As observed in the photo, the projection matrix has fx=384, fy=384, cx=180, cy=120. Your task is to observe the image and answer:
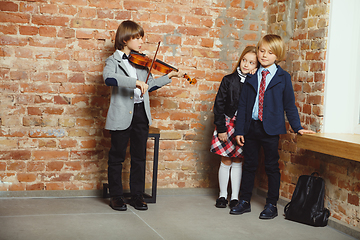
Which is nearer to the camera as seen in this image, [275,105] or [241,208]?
[275,105]

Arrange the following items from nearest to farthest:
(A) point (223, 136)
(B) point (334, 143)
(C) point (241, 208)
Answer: (B) point (334, 143) < (C) point (241, 208) < (A) point (223, 136)

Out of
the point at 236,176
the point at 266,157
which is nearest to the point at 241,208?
the point at 236,176

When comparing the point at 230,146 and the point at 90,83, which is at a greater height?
the point at 90,83

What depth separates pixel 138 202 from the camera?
280 cm

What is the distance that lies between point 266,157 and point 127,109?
1.05m

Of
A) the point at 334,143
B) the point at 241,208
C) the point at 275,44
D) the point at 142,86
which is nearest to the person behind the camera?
the point at 334,143

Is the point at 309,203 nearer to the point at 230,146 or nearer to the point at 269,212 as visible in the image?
the point at 269,212

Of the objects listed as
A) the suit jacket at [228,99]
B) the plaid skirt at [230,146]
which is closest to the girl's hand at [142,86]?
the suit jacket at [228,99]

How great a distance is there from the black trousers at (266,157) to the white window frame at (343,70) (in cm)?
40

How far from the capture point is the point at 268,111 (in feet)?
8.77

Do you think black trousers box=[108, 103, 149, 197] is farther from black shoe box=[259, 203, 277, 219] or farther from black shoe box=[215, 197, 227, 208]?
black shoe box=[259, 203, 277, 219]

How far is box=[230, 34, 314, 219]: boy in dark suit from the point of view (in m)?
2.67

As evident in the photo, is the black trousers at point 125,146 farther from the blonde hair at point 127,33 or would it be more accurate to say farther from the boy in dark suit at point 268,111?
the boy in dark suit at point 268,111

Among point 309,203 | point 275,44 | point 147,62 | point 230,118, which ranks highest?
point 275,44
